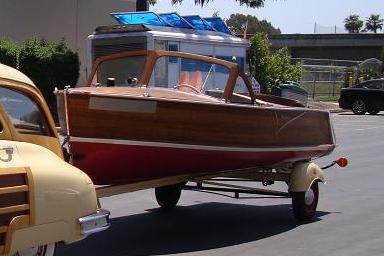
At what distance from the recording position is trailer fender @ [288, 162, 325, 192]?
8.82 metres

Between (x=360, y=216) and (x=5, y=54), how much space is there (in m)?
15.2

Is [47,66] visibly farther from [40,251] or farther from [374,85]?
[40,251]

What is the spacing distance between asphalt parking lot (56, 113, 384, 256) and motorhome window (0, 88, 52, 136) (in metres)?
1.92

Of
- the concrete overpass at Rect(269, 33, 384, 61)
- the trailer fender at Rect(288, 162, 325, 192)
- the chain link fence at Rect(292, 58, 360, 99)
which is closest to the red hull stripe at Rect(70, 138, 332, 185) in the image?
the trailer fender at Rect(288, 162, 325, 192)

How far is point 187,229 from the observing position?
27.8ft

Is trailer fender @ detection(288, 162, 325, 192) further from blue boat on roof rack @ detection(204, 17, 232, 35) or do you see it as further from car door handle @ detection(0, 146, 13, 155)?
blue boat on roof rack @ detection(204, 17, 232, 35)

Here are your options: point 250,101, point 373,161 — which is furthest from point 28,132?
point 373,161

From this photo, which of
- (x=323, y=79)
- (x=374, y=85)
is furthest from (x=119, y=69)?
(x=323, y=79)

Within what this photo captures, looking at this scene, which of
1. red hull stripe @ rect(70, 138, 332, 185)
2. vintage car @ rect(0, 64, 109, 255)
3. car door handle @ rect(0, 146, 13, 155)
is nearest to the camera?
vintage car @ rect(0, 64, 109, 255)

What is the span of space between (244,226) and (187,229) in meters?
0.75

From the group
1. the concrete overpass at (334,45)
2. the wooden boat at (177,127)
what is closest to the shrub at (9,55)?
the wooden boat at (177,127)

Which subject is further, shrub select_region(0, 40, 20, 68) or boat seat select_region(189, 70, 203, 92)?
shrub select_region(0, 40, 20, 68)

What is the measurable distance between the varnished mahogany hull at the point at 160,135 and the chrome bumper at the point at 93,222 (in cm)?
172

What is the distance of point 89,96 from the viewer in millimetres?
7246
